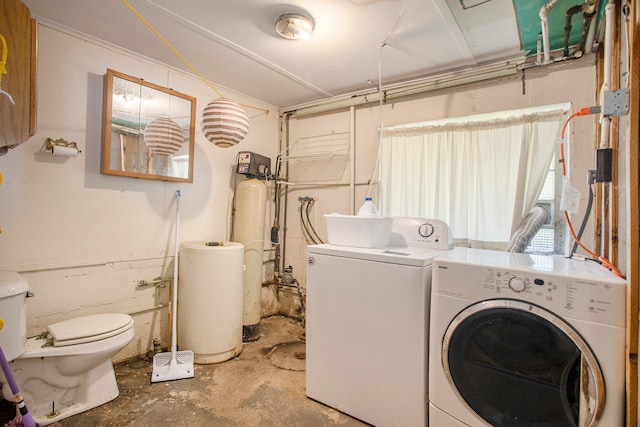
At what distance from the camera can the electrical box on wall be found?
2816 mm

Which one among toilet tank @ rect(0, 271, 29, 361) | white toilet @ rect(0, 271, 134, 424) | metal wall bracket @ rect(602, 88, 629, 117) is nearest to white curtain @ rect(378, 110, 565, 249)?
metal wall bracket @ rect(602, 88, 629, 117)

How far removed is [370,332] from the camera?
5.32 feet

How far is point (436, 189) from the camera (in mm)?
2480

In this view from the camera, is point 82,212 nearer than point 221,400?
No

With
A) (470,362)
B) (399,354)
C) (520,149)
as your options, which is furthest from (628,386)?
(520,149)

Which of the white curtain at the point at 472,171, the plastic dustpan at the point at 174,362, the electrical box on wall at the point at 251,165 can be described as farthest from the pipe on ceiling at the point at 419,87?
the plastic dustpan at the point at 174,362

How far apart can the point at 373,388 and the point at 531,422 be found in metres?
0.71

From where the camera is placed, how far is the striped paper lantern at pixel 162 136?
219 cm

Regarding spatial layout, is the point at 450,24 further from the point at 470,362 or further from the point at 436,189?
the point at 470,362

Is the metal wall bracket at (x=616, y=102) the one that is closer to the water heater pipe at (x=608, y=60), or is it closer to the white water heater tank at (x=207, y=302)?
the water heater pipe at (x=608, y=60)

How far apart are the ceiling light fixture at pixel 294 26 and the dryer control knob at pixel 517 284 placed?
1.75m

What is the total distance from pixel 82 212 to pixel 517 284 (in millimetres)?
2550

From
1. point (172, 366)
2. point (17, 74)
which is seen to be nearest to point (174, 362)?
point (172, 366)

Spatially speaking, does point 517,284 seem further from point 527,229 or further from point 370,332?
point 527,229
